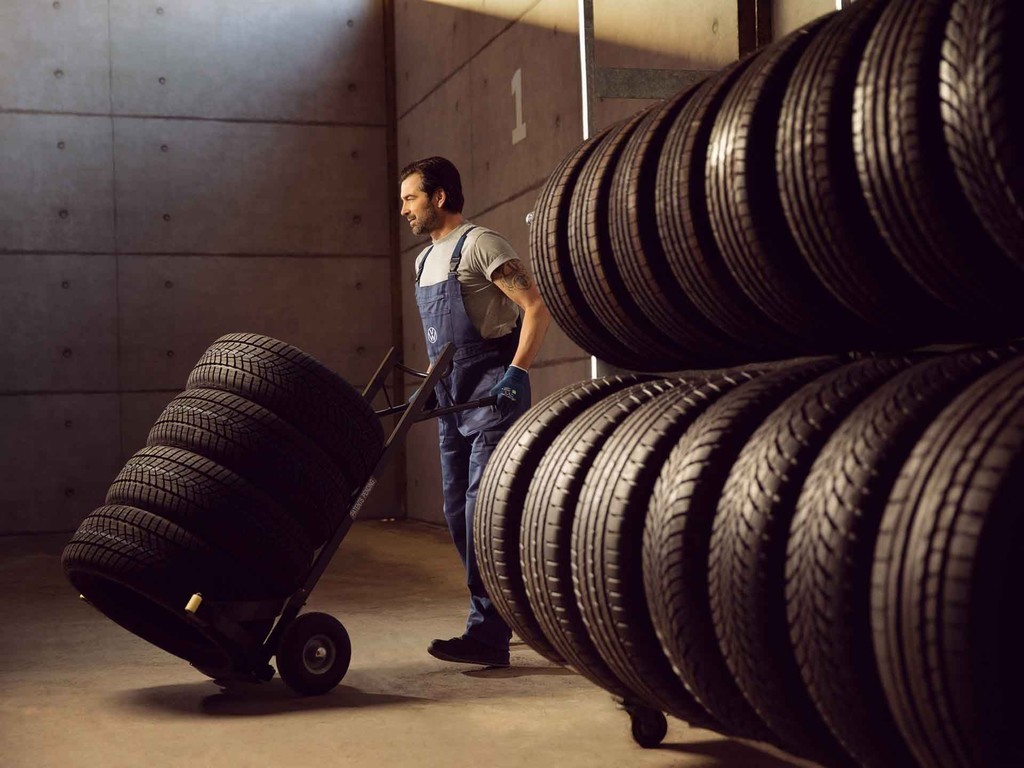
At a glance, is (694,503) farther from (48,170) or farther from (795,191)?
(48,170)

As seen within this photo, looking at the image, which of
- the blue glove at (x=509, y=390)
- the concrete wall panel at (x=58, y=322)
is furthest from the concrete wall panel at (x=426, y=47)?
the blue glove at (x=509, y=390)

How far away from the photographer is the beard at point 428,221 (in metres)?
3.80

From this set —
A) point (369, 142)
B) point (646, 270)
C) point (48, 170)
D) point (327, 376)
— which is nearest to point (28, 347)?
point (48, 170)

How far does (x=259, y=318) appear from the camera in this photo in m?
7.94

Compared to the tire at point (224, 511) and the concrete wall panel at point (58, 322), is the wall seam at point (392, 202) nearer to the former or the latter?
the concrete wall panel at point (58, 322)

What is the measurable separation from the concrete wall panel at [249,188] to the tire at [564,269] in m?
5.86

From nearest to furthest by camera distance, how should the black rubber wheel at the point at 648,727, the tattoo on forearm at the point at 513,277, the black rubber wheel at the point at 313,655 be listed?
the black rubber wheel at the point at 648,727
the black rubber wheel at the point at 313,655
the tattoo on forearm at the point at 513,277

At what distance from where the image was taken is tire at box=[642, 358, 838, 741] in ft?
5.48

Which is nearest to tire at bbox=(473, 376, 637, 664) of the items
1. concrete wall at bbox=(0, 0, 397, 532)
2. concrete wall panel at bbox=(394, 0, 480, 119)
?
concrete wall panel at bbox=(394, 0, 480, 119)

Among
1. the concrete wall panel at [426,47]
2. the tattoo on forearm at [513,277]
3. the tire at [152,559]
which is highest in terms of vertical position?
the concrete wall panel at [426,47]

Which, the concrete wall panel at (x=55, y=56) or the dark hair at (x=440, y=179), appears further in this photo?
the concrete wall panel at (x=55, y=56)

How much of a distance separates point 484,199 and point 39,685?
3842 mm

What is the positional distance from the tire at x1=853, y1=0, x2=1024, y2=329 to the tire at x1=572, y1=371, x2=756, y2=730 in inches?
16.3

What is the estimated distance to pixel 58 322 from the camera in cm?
764
